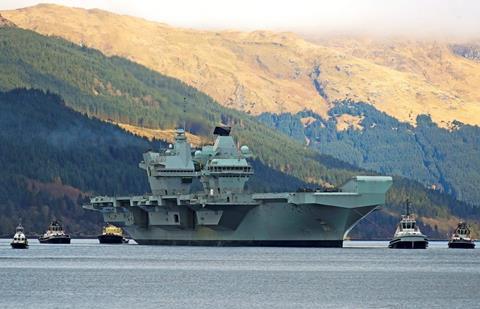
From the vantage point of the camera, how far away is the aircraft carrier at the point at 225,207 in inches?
6516

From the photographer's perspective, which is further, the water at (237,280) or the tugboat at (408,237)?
the tugboat at (408,237)

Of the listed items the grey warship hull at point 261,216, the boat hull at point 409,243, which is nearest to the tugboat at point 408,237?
the boat hull at point 409,243

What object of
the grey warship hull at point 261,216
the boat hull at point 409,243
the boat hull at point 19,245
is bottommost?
the boat hull at point 19,245

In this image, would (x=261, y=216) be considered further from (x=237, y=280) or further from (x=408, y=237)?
(x=237, y=280)

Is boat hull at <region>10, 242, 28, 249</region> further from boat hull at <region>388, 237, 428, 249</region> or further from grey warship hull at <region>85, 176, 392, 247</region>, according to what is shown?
boat hull at <region>388, 237, 428, 249</region>

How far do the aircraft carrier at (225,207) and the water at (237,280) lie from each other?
2844mm

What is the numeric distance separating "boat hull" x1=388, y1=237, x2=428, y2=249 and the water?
20010 millimetres

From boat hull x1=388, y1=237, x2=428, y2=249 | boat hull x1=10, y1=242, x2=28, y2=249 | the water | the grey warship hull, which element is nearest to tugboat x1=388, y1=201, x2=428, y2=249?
boat hull x1=388, y1=237, x2=428, y2=249

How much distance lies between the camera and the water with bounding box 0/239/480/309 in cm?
10050

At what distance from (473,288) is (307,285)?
12.6m

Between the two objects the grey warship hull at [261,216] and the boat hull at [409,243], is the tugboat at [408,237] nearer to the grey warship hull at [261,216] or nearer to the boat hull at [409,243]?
the boat hull at [409,243]

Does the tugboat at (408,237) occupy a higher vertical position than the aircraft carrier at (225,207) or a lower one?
lower

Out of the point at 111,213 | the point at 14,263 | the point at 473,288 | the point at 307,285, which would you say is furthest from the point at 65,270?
the point at 111,213

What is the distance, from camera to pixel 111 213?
197125 mm
